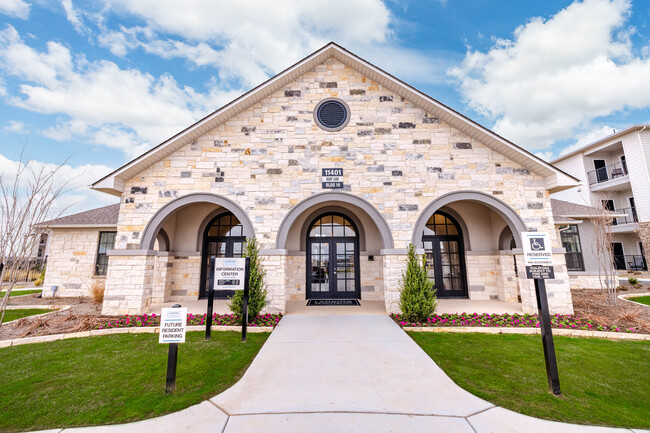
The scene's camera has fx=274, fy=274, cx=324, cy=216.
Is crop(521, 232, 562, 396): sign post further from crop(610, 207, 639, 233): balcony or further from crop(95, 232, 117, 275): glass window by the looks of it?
crop(610, 207, 639, 233): balcony

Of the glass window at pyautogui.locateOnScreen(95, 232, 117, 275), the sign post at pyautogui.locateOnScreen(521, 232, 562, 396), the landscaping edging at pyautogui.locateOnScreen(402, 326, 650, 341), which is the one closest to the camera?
the sign post at pyautogui.locateOnScreen(521, 232, 562, 396)

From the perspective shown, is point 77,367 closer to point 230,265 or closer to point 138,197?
point 230,265

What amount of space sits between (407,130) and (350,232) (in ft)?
14.6

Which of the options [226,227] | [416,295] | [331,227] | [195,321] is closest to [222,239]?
[226,227]

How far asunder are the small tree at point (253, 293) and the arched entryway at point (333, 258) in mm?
3234

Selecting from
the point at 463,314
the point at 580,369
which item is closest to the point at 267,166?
the point at 463,314

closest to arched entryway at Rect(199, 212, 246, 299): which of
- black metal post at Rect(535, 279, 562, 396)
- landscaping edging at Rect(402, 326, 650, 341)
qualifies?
landscaping edging at Rect(402, 326, 650, 341)

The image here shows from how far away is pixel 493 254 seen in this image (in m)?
10.3

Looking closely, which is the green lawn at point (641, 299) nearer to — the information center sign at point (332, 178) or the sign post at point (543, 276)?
the sign post at point (543, 276)

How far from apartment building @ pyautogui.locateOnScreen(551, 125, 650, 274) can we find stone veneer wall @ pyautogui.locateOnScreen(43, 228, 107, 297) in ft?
96.2

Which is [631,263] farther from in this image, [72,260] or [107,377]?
[72,260]

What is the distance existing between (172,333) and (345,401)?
99.6 inches

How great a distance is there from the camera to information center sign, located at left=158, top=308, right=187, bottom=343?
150 inches

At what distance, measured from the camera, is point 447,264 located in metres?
10.9
